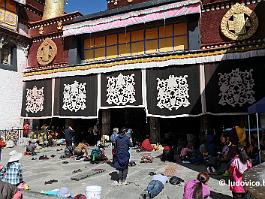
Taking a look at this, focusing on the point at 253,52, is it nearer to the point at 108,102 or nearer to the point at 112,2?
the point at 108,102

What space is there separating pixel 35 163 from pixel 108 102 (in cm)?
538

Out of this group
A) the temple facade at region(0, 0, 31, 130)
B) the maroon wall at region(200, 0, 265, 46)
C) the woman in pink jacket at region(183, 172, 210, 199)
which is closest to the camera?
the woman in pink jacket at region(183, 172, 210, 199)

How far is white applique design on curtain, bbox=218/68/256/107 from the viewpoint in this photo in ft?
42.8

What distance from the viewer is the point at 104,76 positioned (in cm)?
1648

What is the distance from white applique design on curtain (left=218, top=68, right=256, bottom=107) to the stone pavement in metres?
4.10

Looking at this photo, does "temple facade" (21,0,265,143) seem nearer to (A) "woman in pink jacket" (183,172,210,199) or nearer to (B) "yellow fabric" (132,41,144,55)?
(B) "yellow fabric" (132,41,144,55)

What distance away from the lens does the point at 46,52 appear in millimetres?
20594

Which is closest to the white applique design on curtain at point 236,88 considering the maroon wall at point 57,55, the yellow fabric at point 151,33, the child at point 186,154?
the child at point 186,154

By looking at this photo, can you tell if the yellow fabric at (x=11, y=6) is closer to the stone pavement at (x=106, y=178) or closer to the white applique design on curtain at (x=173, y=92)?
the stone pavement at (x=106, y=178)

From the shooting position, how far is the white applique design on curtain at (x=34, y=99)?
18736mm

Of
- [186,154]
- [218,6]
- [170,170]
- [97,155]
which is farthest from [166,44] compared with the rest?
[170,170]

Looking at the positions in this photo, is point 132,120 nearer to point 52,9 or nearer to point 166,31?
point 166,31

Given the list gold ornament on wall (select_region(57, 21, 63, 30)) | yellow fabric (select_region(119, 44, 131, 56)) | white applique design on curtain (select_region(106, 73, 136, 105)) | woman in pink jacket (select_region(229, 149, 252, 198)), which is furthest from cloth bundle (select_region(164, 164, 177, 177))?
gold ornament on wall (select_region(57, 21, 63, 30))

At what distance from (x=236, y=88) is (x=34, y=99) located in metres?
12.7
